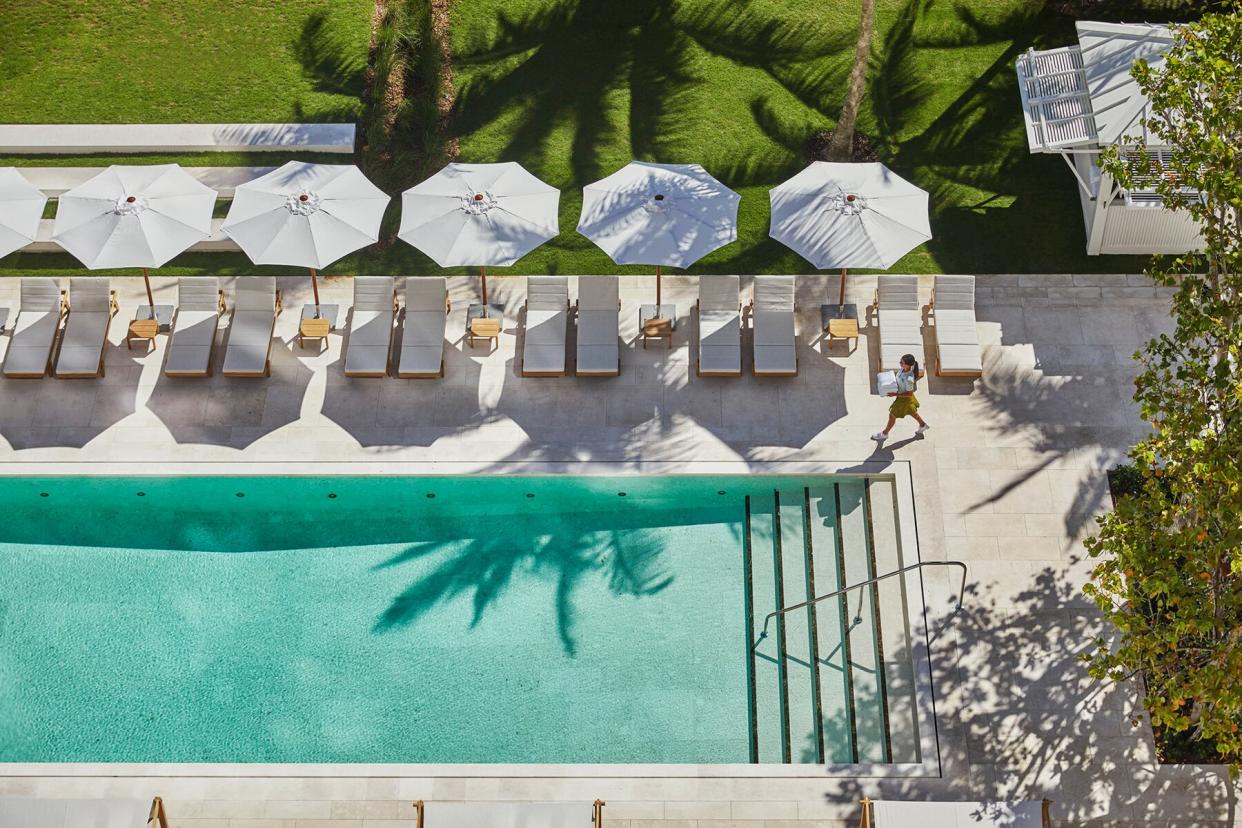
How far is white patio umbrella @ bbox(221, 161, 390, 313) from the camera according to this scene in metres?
17.3

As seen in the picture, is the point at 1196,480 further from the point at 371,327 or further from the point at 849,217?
the point at 371,327

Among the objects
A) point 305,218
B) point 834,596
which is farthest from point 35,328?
point 834,596

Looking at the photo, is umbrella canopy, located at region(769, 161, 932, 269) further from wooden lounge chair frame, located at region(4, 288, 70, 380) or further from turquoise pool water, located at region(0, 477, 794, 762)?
wooden lounge chair frame, located at region(4, 288, 70, 380)

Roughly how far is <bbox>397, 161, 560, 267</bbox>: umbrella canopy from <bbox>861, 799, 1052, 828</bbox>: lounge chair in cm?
847

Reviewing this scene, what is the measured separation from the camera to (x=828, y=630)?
16.1 metres

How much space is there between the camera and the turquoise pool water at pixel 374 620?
15.4 metres

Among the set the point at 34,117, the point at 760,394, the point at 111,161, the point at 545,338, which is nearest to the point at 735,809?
the point at 760,394

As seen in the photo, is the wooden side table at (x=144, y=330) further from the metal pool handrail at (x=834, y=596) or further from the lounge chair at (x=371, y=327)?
the metal pool handrail at (x=834, y=596)

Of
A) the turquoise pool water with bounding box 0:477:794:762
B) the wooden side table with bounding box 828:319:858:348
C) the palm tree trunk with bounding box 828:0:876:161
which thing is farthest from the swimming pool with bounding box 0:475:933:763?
the palm tree trunk with bounding box 828:0:876:161

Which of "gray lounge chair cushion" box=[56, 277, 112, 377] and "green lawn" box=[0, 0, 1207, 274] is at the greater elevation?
"green lawn" box=[0, 0, 1207, 274]

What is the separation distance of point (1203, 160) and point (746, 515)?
23.4 feet

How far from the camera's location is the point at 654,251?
56.3 ft

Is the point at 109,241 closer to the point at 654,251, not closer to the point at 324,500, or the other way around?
the point at 324,500

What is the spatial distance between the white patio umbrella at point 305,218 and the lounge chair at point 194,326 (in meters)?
1.57
